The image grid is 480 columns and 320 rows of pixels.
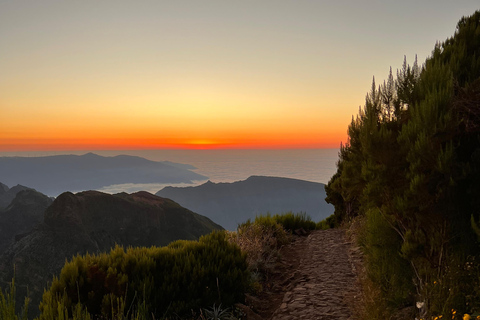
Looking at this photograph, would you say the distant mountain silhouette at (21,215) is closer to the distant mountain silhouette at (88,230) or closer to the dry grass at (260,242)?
the distant mountain silhouette at (88,230)

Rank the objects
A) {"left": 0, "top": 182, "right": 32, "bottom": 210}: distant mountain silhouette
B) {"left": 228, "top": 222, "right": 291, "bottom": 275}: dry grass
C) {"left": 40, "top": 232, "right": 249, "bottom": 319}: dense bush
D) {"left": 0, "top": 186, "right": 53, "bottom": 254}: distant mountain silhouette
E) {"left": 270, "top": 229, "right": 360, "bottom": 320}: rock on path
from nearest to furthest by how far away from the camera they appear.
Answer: {"left": 40, "top": 232, "right": 249, "bottom": 319}: dense bush, {"left": 270, "top": 229, "right": 360, "bottom": 320}: rock on path, {"left": 228, "top": 222, "right": 291, "bottom": 275}: dry grass, {"left": 0, "top": 186, "right": 53, "bottom": 254}: distant mountain silhouette, {"left": 0, "top": 182, "right": 32, "bottom": 210}: distant mountain silhouette

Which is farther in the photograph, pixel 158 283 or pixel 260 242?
pixel 260 242

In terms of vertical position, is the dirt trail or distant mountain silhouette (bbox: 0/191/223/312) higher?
the dirt trail

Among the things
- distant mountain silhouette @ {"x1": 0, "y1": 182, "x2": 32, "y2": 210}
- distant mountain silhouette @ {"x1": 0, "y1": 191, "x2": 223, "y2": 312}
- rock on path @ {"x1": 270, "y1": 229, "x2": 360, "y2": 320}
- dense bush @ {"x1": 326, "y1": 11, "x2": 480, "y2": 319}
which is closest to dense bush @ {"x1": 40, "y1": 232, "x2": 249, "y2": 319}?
rock on path @ {"x1": 270, "y1": 229, "x2": 360, "y2": 320}

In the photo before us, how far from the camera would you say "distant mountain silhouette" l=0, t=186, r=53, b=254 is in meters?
86.6

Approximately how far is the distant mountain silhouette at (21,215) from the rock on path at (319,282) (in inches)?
3679

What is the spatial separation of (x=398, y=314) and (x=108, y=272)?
4.45 metres

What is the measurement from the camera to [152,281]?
517 centimetres

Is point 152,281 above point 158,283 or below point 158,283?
above

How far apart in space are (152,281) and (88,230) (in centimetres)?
6754

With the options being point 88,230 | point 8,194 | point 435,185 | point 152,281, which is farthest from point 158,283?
point 8,194

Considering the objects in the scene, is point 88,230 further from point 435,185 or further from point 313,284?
point 435,185

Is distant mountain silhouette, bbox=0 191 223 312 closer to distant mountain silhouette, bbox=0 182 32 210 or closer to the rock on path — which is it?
the rock on path

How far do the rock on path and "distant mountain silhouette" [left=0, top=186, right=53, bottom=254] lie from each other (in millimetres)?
93439
